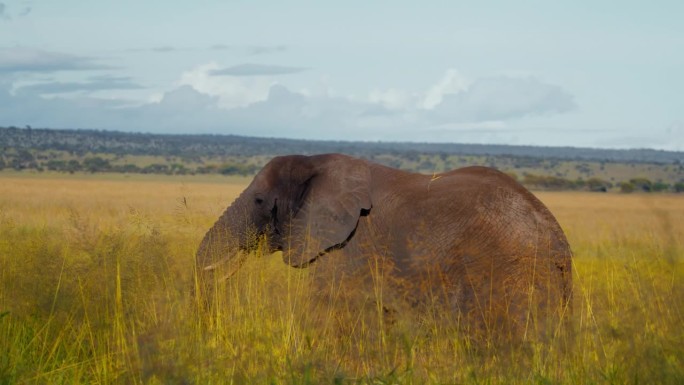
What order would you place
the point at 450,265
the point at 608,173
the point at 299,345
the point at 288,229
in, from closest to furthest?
1. the point at 299,345
2. the point at 450,265
3. the point at 288,229
4. the point at 608,173

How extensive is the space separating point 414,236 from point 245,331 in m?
1.83

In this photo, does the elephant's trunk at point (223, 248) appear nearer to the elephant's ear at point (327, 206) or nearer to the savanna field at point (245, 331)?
the savanna field at point (245, 331)

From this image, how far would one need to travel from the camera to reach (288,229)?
347 inches

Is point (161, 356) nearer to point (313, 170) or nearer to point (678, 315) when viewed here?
point (678, 315)

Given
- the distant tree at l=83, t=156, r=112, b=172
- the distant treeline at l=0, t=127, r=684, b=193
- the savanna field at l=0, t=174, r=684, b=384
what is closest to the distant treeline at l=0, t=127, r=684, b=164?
the distant treeline at l=0, t=127, r=684, b=193

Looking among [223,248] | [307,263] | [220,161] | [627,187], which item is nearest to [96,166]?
[220,161]

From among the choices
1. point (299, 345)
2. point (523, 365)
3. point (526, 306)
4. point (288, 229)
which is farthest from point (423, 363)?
point (288, 229)

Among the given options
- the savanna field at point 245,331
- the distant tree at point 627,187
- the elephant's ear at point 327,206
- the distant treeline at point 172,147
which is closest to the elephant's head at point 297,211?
the elephant's ear at point 327,206

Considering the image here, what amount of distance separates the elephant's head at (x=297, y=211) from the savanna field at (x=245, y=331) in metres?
0.18

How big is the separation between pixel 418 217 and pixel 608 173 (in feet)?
310

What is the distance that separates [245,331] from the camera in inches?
253

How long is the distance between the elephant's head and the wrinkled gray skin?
0.01 meters

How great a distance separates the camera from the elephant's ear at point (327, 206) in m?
8.28

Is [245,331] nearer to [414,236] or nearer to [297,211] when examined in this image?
[414,236]
